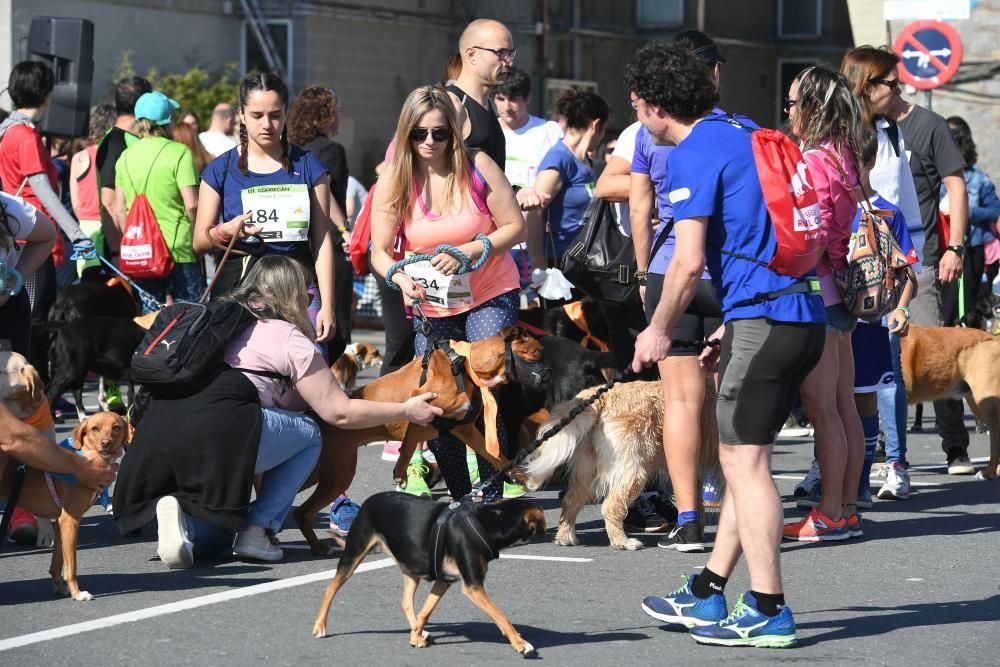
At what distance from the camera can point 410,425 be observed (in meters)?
7.00

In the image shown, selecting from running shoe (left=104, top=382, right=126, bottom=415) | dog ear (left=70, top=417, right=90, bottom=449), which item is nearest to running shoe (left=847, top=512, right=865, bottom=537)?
dog ear (left=70, top=417, right=90, bottom=449)

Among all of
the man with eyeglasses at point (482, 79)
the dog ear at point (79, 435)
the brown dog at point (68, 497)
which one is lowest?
the brown dog at point (68, 497)

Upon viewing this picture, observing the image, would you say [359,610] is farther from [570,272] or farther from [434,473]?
[570,272]

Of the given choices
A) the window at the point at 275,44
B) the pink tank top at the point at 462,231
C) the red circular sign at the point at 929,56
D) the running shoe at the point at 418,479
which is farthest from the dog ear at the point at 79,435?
the window at the point at 275,44

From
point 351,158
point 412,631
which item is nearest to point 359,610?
point 412,631

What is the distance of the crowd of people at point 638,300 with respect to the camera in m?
5.30

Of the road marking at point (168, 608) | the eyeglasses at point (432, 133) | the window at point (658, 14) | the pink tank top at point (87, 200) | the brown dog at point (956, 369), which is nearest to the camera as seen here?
the road marking at point (168, 608)

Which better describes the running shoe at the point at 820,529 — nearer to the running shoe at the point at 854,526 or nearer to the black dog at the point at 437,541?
the running shoe at the point at 854,526

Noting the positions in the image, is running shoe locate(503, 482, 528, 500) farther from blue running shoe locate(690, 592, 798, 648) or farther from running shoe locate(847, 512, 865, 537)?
blue running shoe locate(690, 592, 798, 648)

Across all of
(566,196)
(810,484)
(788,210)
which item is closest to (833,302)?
(810,484)

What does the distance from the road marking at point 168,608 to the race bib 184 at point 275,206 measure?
5.80ft

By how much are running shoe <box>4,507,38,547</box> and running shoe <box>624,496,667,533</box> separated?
2656 mm

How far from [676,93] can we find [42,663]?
276 cm

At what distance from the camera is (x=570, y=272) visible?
8.67 meters
